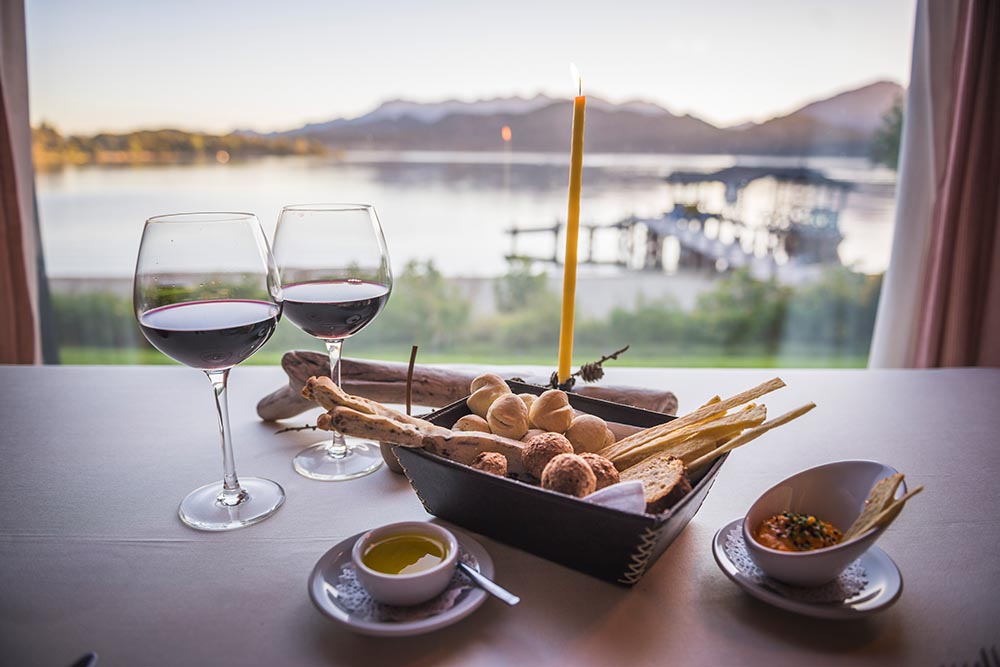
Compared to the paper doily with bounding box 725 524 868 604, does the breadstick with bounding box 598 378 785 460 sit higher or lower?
higher

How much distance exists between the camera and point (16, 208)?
8.36 ft

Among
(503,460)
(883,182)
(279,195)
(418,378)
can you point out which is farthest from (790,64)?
(503,460)

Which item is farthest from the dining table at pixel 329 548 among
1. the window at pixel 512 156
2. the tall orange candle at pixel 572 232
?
the window at pixel 512 156

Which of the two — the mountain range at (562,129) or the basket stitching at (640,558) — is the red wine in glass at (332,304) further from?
the mountain range at (562,129)

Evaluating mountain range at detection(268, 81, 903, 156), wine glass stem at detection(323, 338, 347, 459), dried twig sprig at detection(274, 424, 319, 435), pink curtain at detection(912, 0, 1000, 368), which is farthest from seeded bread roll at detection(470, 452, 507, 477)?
mountain range at detection(268, 81, 903, 156)

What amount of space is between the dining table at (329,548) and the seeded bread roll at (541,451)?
0.31ft

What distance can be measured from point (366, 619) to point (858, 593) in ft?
1.50

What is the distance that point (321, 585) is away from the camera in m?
0.63

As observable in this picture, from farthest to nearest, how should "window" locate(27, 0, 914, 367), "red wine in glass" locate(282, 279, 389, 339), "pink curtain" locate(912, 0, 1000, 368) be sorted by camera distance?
"window" locate(27, 0, 914, 367)
"pink curtain" locate(912, 0, 1000, 368)
"red wine in glass" locate(282, 279, 389, 339)

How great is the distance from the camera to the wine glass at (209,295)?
75 centimetres

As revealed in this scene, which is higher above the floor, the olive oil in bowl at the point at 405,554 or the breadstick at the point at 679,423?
the breadstick at the point at 679,423

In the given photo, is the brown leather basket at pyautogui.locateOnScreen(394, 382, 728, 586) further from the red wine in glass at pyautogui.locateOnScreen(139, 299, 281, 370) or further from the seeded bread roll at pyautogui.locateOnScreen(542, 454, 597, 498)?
the red wine in glass at pyautogui.locateOnScreen(139, 299, 281, 370)

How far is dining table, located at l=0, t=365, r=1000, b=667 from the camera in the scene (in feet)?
1.94

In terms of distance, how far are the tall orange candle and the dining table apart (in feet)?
0.91
